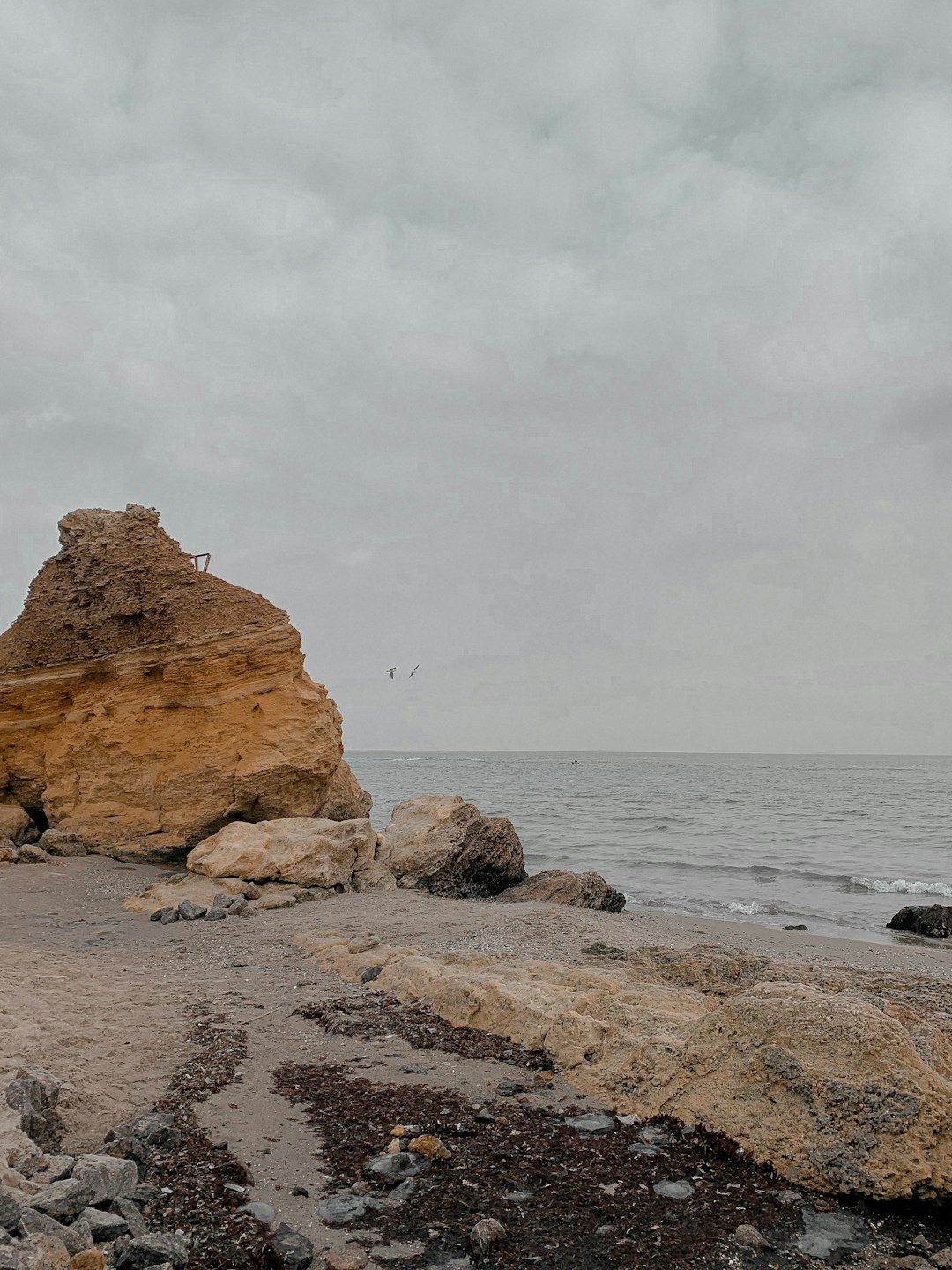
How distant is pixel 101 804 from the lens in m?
16.2

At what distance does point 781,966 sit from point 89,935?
805 cm

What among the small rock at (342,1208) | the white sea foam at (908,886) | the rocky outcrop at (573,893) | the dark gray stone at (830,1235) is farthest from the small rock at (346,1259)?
the white sea foam at (908,886)

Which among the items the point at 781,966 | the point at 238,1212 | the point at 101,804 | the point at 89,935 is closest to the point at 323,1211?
the point at 238,1212

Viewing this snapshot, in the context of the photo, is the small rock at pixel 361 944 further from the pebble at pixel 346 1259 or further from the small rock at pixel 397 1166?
the pebble at pixel 346 1259

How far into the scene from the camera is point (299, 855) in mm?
13320

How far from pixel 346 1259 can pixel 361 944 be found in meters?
5.50

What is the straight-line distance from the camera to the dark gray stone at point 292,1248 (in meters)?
3.27

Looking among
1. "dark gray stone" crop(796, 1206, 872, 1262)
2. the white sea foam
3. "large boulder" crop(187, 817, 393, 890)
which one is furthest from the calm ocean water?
"dark gray stone" crop(796, 1206, 872, 1262)

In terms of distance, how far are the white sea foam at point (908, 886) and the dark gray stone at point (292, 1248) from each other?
18.7m

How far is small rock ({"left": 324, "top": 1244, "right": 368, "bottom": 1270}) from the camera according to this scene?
130 inches

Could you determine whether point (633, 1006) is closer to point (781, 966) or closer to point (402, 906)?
point (781, 966)

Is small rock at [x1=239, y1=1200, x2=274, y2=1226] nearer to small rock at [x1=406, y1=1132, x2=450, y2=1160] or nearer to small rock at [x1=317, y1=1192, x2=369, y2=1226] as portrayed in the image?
small rock at [x1=317, y1=1192, x2=369, y2=1226]

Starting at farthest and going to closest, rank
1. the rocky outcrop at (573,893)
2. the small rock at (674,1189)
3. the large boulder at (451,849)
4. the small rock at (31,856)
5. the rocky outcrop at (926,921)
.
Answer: the rocky outcrop at (573,893) < the large boulder at (451,849) < the small rock at (31,856) < the rocky outcrop at (926,921) < the small rock at (674,1189)

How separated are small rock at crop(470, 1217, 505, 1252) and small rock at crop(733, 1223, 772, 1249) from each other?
3.27 feet
